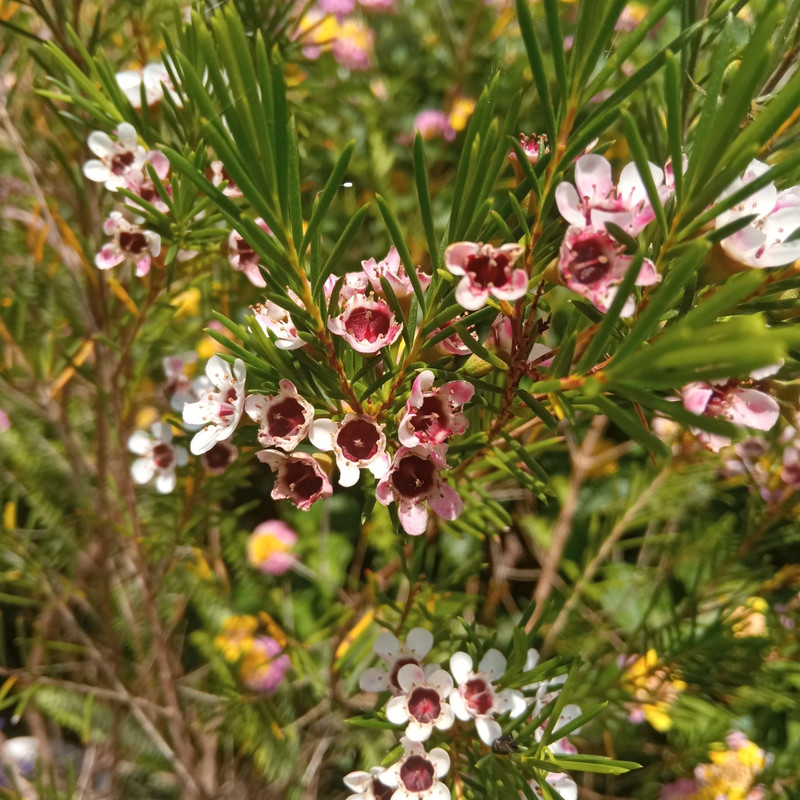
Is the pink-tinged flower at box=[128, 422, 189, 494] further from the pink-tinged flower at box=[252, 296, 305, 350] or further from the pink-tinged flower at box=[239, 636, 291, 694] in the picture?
the pink-tinged flower at box=[239, 636, 291, 694]

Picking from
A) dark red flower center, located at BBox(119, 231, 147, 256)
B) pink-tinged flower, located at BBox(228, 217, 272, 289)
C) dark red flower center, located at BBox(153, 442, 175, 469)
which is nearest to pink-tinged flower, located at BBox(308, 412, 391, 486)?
pink-tinged flower, located at BBox(228, 217, 272, 289)

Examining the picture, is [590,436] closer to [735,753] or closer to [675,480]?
[675,480]

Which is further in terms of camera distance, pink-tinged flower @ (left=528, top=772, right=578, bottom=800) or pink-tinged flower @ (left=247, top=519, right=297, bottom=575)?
pink-tinged flower @ (left=247, top=519, right=297, bottom=575)

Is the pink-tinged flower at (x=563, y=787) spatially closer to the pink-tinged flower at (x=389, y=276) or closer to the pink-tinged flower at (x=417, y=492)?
the pink-tinged flower at (x=417, y=492)

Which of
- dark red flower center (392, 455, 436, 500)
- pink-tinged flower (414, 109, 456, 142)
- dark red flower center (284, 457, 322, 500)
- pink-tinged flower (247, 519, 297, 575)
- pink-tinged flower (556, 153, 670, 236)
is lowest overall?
pink-tinged flower (247, 519, 297, 575)

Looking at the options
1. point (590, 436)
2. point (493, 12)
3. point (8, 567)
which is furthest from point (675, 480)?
point (493, 12)

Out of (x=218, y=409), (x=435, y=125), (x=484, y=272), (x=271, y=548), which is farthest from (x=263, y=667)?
(x=435, y=125)
